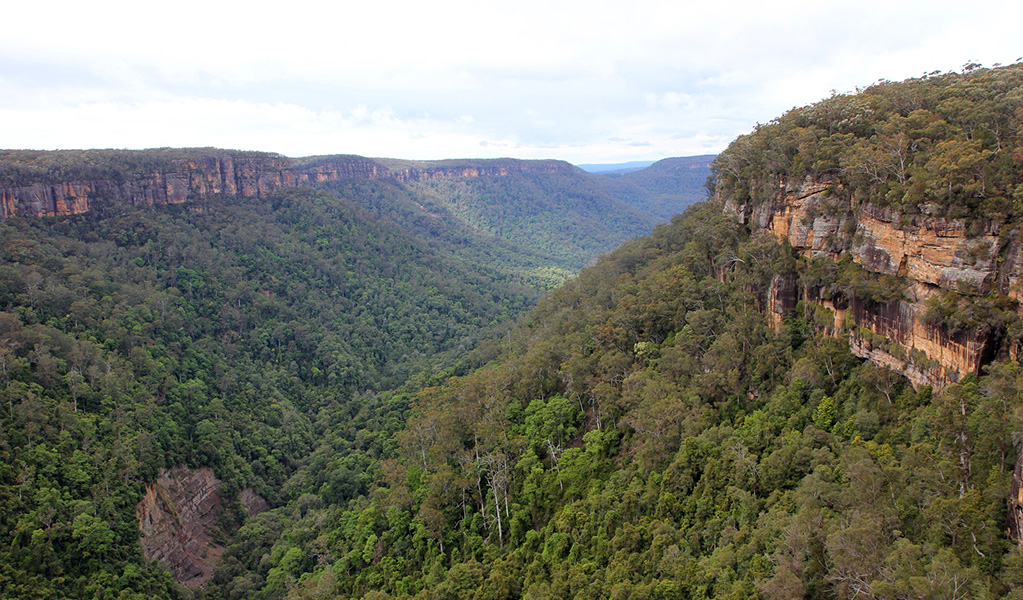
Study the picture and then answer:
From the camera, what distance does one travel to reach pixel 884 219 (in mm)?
25688

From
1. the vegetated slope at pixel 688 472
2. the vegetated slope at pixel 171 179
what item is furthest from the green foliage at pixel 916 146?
the vegetated slope at pixel 171 179

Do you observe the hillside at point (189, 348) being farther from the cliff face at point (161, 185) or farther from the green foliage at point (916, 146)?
the green foliage at point (916, 146)

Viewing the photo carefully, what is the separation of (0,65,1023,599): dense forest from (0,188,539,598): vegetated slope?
0.92ft

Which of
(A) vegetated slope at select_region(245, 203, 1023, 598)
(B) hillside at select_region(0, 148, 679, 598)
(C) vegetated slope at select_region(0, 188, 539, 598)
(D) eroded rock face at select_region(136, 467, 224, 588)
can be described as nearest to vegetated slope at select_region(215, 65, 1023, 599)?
(A) vegetated slope at select_region(245, 203, 1023, 598)

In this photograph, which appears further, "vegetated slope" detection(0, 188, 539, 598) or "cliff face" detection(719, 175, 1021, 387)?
"vegetated slope" detection(0, 188, 539, 598)

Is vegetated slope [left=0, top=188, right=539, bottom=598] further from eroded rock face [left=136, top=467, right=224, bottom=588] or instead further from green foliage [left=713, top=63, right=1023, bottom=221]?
green foliage [left=713, top=63, right=1023, bottom=221]

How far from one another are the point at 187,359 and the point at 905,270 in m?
59.2

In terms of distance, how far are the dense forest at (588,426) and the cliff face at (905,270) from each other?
22.9 inches

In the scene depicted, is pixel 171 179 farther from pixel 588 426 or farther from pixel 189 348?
pixel 588 426

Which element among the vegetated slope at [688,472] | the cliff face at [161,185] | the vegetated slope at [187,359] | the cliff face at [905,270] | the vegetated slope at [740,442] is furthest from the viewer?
the cliff face at [161,185]

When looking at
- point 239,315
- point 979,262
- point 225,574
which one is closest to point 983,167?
point 979,262

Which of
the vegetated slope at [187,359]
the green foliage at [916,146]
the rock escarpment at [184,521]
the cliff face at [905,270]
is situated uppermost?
the green foliage at [916,146]

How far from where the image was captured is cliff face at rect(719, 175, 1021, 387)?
20984 mm

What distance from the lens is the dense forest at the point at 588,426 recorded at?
779 inches
